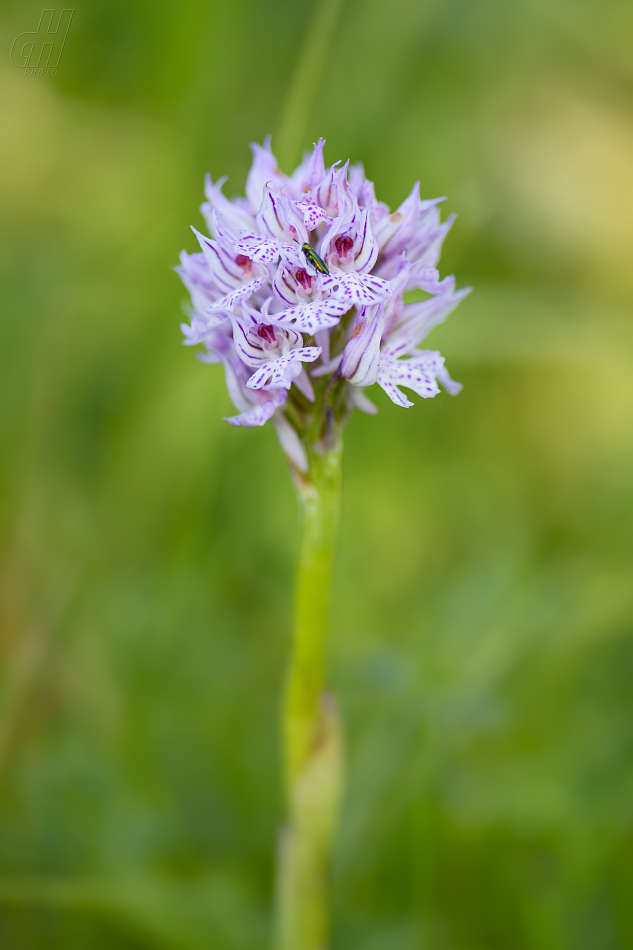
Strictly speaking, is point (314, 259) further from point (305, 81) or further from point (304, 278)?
point (305, 81)

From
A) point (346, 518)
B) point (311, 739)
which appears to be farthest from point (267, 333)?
point (346, 518)

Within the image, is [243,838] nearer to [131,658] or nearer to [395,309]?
[131,658]

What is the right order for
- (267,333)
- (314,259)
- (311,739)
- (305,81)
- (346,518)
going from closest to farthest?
(314,259) < (267,333) < (311,739) < (305,81) < (346,518)

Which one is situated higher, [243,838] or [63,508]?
[63,508]

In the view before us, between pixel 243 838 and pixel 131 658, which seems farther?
pixel 131 658

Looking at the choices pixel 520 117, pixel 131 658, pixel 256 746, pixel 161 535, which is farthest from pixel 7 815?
pixel 520 117

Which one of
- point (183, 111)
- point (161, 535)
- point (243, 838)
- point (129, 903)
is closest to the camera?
point (129, 903)

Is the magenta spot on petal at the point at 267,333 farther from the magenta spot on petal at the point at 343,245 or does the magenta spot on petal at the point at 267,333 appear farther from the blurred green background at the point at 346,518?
the blurred green background at the point at 346,518
